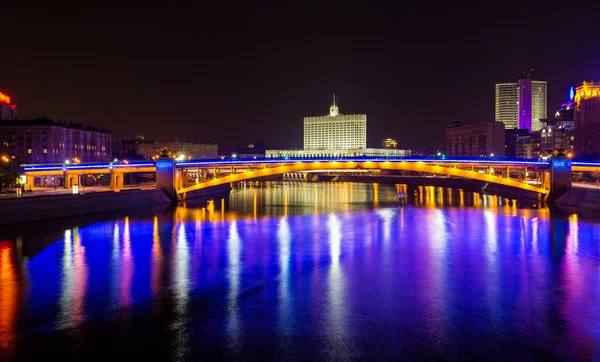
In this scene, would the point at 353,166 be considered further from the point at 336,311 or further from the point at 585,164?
the point at 336,311

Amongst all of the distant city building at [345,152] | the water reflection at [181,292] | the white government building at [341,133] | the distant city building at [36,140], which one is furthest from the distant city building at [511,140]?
the water reflection at [181,292]

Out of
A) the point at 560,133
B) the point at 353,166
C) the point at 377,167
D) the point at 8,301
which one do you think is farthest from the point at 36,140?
the point at 560,133

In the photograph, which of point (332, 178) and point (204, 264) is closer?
point (204, 264)

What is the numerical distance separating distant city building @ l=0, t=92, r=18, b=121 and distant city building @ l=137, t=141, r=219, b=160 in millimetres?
57988

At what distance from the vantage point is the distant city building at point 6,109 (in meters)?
109

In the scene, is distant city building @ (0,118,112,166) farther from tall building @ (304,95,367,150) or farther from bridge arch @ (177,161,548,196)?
tall building @ (304,95,367,150)

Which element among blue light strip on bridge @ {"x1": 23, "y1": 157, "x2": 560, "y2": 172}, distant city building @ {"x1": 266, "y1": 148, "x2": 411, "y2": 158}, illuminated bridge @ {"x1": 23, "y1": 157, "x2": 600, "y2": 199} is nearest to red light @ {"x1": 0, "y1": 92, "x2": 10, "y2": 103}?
blue light strip on bridge @ {"x1": 23, "y1": 157, "x2": 560, "y2": 172}

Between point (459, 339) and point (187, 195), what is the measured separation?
55.0 metres

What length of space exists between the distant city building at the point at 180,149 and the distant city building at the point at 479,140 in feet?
281

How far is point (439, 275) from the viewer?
21406mm

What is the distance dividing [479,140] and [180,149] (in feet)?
317

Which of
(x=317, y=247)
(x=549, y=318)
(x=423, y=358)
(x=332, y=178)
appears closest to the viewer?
(x=423, y=358)

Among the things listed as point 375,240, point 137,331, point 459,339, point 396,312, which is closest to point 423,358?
point 459,339

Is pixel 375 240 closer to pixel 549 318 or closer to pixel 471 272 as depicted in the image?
pixel 471 272
